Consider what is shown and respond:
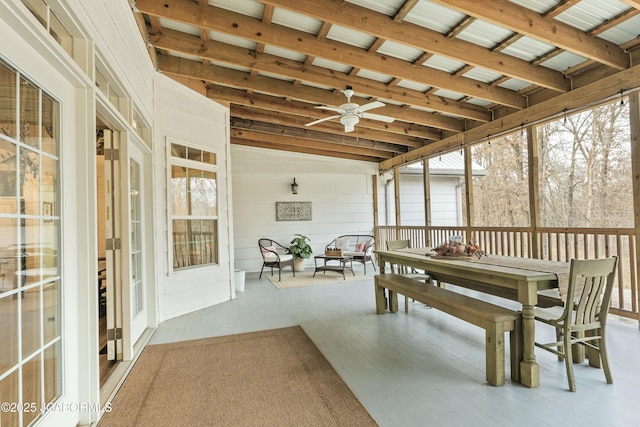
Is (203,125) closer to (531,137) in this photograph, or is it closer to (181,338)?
(181,338)

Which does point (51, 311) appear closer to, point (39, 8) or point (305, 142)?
point (39, 8)

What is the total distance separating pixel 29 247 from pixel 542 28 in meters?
4.50

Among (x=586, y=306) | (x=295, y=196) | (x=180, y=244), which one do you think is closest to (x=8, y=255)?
(x=180, y=244)

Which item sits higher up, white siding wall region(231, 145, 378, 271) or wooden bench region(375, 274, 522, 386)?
white siding wall region(231, 145, 378, 271)

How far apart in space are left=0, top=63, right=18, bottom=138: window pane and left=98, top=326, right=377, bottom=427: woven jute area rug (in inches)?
70.3

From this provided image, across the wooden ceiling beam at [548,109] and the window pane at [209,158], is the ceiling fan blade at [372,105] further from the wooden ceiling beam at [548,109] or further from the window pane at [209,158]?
the wooden ceiling beam at [548,109]

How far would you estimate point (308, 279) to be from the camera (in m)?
6.72

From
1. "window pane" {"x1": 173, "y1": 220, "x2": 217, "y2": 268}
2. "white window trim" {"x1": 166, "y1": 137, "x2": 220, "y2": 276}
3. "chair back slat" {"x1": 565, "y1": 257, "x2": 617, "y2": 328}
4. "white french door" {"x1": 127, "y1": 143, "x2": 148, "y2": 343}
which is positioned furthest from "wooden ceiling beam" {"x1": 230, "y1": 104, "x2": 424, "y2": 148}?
"chair back slat" {"x1": 565, "y1": 257, "x2": 617, "y2": 328}

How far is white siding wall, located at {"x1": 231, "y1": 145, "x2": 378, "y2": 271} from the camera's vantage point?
8.06 m

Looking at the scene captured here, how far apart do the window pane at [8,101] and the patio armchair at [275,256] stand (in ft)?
18.1

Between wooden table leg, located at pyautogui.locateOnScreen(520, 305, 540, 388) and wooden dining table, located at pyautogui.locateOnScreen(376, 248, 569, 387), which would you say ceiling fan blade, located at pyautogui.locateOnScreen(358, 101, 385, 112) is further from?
wooden table leg, located at pyautogui.locateOnScreen(520, 305, 540, 388)

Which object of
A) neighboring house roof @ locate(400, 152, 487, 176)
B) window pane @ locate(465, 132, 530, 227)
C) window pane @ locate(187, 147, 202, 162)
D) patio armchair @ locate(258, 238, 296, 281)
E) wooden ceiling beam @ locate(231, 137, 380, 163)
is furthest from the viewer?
window pane @ locate(465, 132, 530, 227)

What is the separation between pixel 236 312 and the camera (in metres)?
4.41

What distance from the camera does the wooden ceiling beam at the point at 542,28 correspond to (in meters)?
2.91
